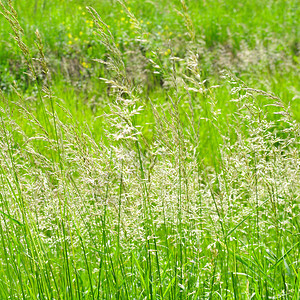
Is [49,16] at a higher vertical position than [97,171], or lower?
higher

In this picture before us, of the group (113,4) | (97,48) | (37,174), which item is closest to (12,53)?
(97,48)

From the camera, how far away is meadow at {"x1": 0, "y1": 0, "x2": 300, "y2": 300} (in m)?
1.66

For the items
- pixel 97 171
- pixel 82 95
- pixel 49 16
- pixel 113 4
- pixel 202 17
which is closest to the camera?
pixel 97 171

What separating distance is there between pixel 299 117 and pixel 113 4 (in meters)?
5.31

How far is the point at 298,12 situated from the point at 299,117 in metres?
5.52

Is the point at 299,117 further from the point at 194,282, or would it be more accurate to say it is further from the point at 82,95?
the point at 194,282

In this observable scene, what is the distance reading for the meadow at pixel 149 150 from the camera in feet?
5.45

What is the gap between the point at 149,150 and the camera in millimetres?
1560

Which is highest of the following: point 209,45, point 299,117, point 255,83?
point 209,45

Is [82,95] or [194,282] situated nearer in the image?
[194,282]

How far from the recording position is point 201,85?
176cm

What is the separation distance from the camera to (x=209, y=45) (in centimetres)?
777

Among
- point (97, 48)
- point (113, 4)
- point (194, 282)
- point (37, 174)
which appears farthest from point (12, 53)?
point (194, 282)

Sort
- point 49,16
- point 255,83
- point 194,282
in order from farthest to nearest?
1. point 49,16
2. point 255,83
3. point 194,282
